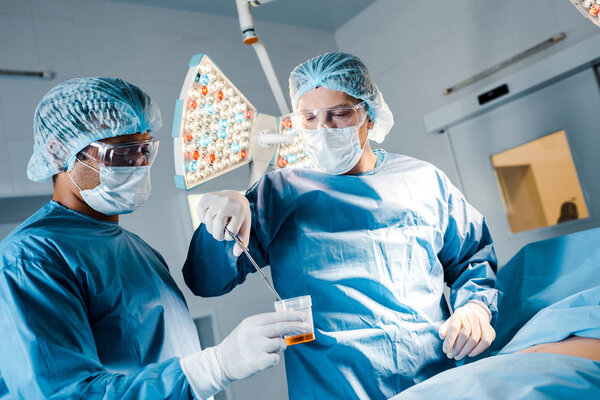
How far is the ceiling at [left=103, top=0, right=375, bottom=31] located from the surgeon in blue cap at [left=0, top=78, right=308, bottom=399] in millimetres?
2165

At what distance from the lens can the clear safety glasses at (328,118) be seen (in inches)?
62.0

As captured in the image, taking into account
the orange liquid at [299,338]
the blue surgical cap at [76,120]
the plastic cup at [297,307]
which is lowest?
the orange liquid at [299,338]

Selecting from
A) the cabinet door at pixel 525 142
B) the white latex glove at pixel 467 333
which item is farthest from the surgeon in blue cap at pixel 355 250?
the cabinet door at pixel 525 142

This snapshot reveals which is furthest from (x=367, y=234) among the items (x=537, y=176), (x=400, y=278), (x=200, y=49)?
(x=200, y=49)

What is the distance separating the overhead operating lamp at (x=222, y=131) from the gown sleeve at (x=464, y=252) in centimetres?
51

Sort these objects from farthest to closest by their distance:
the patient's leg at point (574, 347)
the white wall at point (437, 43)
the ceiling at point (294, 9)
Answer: the ceiling at point (294, 9)
the white wall at point (437, 43)
the patient's leg at point (574, 347)

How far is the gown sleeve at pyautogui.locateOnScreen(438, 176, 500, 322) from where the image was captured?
156 cm

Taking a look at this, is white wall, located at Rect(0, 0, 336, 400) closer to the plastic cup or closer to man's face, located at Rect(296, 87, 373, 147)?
man's face, located at Rect(296, 87, 373, 147)

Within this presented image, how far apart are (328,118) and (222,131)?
1.08ft

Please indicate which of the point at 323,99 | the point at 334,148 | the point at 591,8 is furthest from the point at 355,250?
the point at 591,8

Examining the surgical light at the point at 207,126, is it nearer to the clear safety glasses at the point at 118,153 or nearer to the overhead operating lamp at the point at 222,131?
the overhead operating lamp at the point at 222,131

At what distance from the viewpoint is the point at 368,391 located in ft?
4.42

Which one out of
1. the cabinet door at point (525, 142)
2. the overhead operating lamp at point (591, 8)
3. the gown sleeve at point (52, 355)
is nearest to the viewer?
the gown sleeve at point (52, 355)

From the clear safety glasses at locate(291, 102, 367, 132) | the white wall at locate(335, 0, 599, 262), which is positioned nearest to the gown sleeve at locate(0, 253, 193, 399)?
the clear safety glasses at locate(291, 102, 367, 132)
